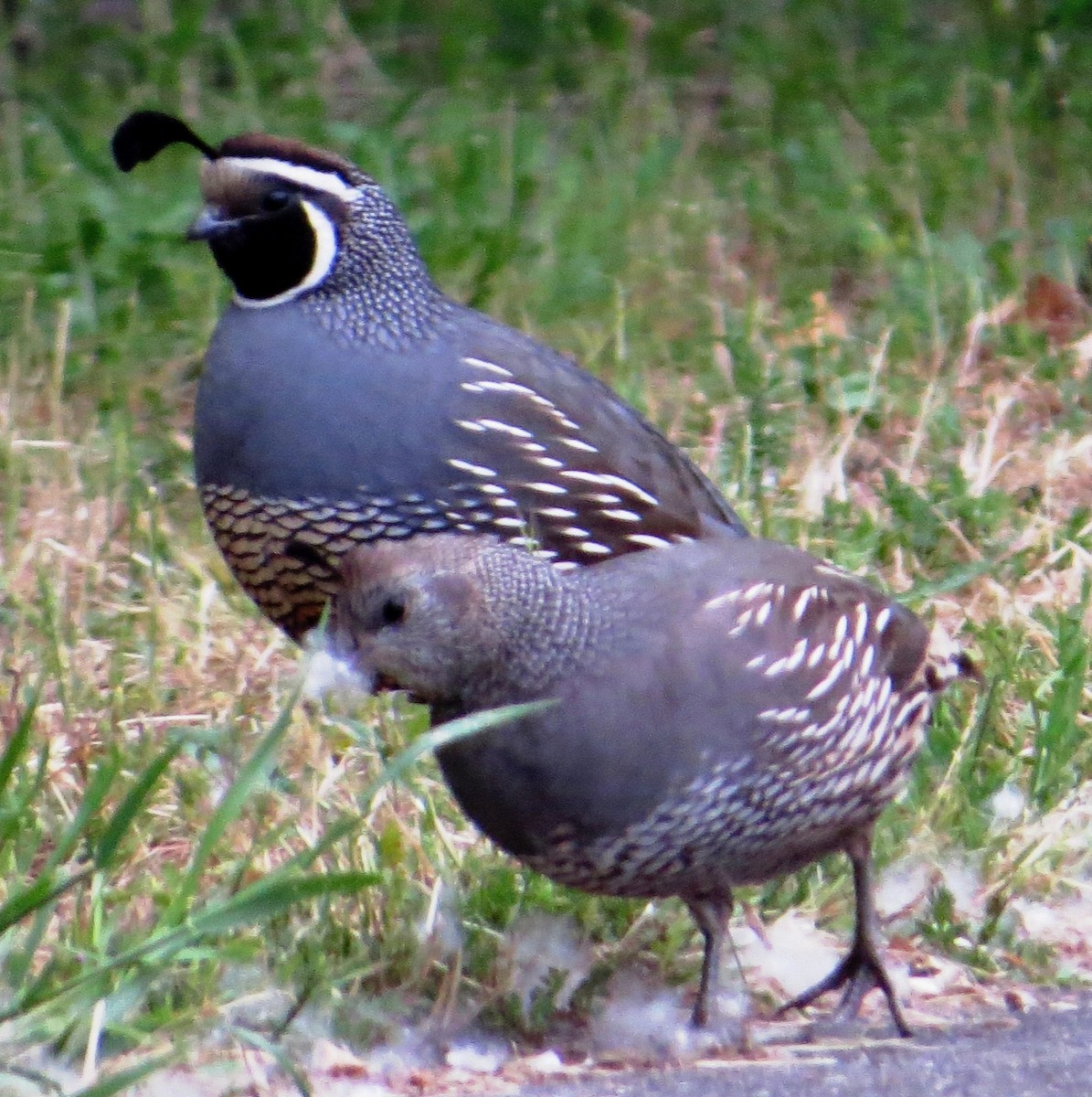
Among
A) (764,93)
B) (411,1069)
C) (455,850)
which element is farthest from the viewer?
(764,93)

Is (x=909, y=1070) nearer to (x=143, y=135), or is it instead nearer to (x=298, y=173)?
(x=298, y=173)

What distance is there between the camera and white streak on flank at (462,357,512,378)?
4.74 metres

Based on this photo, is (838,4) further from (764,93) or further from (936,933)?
(936,933)

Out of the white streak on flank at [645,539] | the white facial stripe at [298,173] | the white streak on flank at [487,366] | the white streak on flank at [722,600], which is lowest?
the white streak on flank at [645,539]

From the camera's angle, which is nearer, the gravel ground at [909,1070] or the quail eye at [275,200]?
the gravel ground at [909,1070]

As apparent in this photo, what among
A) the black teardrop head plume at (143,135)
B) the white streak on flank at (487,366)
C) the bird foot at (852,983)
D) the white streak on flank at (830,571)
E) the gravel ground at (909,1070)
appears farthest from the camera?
the black teardrop head plume at (143,135)

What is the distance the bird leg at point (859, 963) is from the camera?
3.81m

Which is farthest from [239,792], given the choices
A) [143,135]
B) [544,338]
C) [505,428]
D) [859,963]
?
[544,338]

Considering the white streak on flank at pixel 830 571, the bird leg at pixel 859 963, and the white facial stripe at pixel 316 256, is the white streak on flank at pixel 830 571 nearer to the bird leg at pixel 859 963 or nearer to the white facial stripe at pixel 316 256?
the bird leg at pixel 859 963

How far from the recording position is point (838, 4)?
886 centimetres

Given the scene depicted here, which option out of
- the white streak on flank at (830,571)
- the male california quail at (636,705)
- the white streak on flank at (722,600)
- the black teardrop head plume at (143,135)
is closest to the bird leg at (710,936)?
the male california quail at (636,705)

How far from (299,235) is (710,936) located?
6.13ft

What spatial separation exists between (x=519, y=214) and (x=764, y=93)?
5.25 feet

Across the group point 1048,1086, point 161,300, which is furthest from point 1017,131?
point 1048,1086
